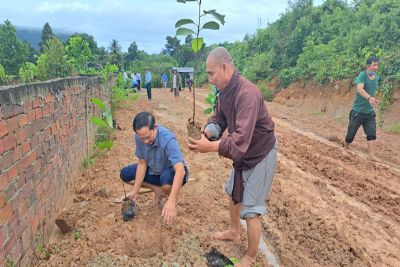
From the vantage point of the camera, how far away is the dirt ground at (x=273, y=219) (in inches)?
130

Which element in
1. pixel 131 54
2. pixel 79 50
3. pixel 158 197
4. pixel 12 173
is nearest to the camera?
pixel 12 173

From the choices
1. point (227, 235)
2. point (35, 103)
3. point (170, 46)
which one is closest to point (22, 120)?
point (35, 103)

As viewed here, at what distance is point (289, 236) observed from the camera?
3.75 meters

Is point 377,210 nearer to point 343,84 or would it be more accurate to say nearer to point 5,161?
point 5,161

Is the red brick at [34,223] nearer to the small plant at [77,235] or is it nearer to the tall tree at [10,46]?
the small plant at [77,235]

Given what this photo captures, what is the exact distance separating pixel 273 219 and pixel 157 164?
1.47m

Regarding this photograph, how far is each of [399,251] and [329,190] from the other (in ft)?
5.12

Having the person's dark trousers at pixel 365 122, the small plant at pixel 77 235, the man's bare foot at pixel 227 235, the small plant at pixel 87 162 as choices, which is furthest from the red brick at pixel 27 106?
the person's dark trousers at pixel 365 122

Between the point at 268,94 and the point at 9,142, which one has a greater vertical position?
the point at 9,142

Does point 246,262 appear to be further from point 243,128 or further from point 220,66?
point 220,66

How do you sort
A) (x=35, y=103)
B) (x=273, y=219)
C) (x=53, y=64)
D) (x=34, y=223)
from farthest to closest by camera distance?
(x=53, y=64), (x=273, y=219), (x=35, y=103), (x=34, y=223)

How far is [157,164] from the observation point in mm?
3689

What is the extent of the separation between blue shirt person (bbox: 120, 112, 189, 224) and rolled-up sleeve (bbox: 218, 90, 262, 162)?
0.83 m

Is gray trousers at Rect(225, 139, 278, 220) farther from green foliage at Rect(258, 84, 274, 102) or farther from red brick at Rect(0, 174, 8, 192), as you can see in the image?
green foliage at Rect(258, 84, 274, 102)
